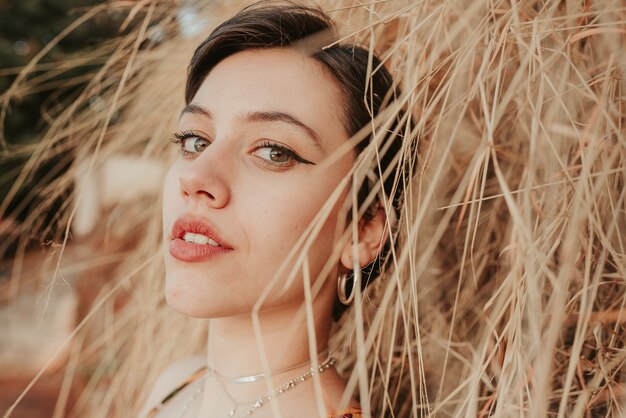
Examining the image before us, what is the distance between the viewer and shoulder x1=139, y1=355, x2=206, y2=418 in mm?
1502

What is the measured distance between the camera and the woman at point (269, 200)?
1.07 m

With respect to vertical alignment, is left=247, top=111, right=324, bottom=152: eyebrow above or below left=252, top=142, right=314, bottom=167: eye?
above

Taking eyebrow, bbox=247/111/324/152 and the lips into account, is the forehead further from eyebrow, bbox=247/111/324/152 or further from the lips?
the lips

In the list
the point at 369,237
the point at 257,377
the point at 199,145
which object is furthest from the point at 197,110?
the point at 257,377

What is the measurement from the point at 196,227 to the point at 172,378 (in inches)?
25.1

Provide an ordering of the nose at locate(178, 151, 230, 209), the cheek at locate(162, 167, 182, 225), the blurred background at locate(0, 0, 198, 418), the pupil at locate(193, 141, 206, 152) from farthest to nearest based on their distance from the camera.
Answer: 1. the blurred background at locate(0, 0, 198, 418)
2. the pupil at locate(193, 141, 206, 152)
3. the cheek at locate(162, 167, 182, 225)
4. the nose at locate(178, 151, 230, 209)

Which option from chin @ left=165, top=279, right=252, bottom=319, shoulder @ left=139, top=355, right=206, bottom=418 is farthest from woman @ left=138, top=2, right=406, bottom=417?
shoulder @ left=139, top=355, right=206, bottom=418

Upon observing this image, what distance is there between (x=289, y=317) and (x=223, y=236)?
0.77 ft

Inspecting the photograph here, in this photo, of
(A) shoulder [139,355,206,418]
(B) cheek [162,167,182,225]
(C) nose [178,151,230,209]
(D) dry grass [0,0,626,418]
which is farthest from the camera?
(A) shoulder [139,355,206,418]

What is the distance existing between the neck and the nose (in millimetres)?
256

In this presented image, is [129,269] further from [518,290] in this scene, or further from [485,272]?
[518,290]

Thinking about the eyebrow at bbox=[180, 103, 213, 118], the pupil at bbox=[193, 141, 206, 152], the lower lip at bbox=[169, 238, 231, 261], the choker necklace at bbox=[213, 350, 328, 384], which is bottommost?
the choker necklace at bbox=[213, 350, 328, 384]

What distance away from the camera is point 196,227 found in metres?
1.07

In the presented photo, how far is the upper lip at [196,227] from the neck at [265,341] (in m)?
0.19
